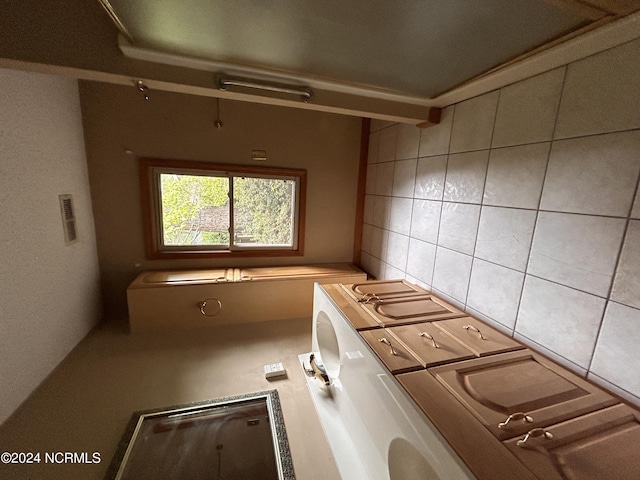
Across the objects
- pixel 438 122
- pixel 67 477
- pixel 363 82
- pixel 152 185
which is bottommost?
pixel 67 477

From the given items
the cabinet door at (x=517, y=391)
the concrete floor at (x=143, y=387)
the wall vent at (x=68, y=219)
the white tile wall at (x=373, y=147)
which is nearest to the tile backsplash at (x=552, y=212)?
the cabinet door at (x=517, y=391)

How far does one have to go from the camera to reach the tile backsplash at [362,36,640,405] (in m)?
0.80

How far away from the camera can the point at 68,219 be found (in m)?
1.74

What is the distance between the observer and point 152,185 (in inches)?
84.5

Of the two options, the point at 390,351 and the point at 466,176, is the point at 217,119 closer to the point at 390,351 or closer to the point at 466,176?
the point at 466,176

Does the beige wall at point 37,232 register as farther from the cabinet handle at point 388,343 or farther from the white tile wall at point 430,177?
the white tile wall at point 430,177

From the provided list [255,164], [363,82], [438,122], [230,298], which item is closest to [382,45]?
[363,82]

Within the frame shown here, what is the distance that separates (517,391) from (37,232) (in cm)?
239

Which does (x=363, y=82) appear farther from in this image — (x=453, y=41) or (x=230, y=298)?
(x=230, y=298)

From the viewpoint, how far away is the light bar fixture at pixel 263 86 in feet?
3.91

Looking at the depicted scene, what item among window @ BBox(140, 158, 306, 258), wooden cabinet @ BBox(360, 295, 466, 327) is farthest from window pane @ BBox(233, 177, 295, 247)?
wooden cabinet @ BBox(360, 295, 466, 327)

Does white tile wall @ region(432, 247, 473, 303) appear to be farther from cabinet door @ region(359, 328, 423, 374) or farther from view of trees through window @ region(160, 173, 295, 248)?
view of trees through window @ region(160, 173, 295, 248)

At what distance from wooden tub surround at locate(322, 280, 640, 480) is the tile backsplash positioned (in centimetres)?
14

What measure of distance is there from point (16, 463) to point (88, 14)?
72.8 inches
